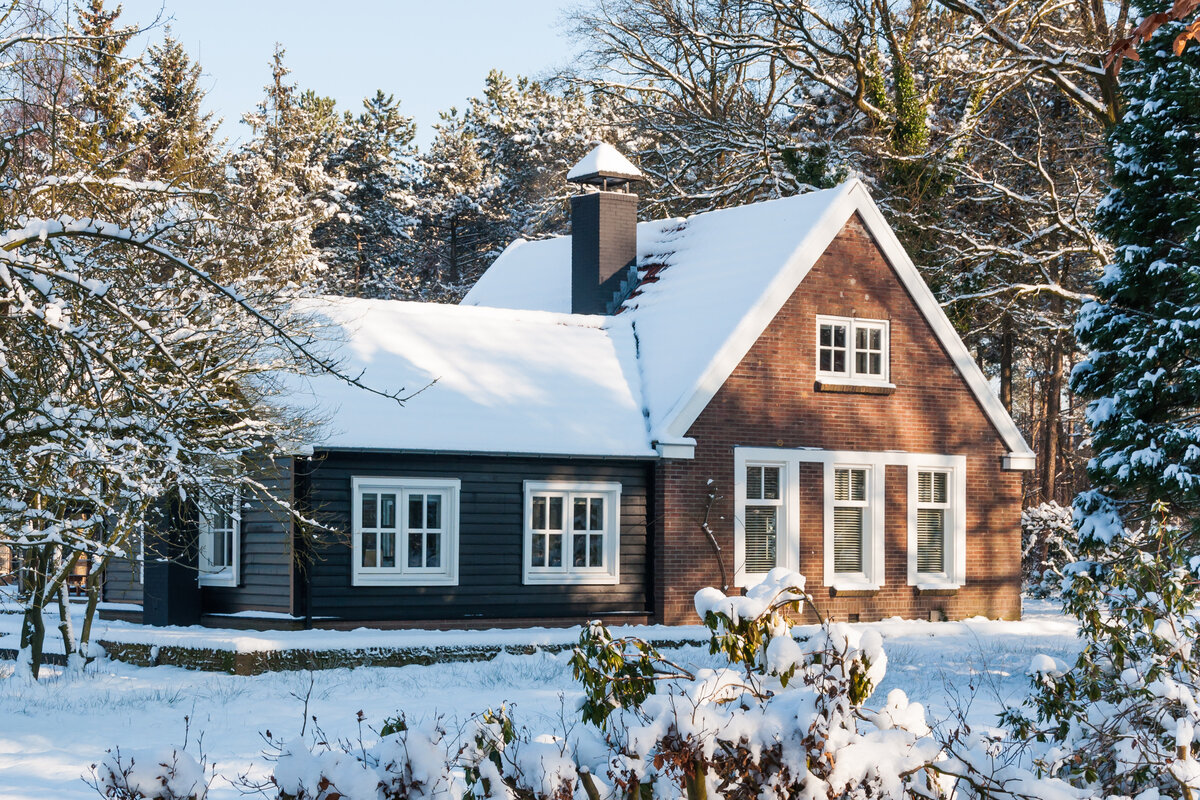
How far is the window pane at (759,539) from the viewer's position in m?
21.9

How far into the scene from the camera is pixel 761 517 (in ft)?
72.4

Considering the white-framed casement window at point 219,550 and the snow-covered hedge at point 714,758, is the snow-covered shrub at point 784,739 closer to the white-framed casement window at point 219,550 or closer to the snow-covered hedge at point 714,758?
the snow-covered hedge at point 714,758

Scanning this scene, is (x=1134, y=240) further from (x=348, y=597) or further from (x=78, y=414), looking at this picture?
(x=78, y=414)

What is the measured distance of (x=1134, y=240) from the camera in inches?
762

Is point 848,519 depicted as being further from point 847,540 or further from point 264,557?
point 264,557

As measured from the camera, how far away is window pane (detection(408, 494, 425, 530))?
19.8 meters

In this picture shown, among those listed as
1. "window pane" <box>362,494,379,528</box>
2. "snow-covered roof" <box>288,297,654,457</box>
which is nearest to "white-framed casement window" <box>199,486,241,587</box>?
"window pane" <box>362,494,379,528</box>

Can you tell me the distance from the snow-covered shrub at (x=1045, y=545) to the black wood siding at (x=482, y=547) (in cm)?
979

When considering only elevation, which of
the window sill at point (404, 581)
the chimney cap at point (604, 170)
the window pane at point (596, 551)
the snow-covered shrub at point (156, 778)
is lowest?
the window sill at point (404, 581)

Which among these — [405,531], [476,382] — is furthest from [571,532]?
[476,382]

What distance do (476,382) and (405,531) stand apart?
2875mm

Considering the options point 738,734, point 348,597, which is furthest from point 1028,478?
point 738,734

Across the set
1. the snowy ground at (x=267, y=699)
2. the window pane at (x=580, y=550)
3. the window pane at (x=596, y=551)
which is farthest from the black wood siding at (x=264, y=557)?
the window pane at (x=596, y=551)

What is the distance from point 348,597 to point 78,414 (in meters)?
5.39
